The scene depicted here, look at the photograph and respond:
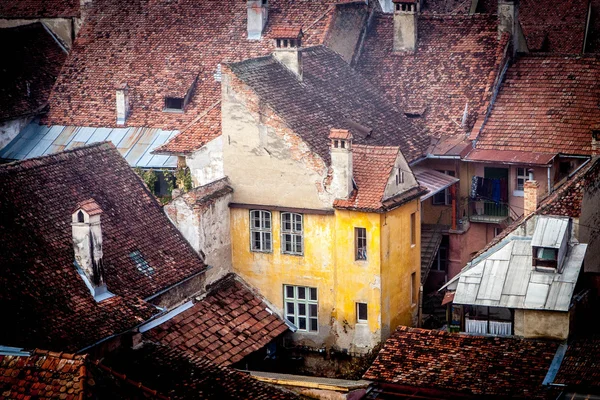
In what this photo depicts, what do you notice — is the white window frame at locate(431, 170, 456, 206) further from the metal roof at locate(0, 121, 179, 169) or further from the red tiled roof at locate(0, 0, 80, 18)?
the red tiled roof at locate(0, 0, 80, 18)

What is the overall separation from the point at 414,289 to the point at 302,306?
4091 mm

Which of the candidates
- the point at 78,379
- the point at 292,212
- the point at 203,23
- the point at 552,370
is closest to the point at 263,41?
the point at 203,23

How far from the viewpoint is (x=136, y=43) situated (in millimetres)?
54375

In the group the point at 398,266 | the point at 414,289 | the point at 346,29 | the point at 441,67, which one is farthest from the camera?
the point at 346,29

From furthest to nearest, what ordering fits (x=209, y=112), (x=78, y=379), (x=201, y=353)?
(x=209, y=112), (x=201, y=353), (x=78, y=379)

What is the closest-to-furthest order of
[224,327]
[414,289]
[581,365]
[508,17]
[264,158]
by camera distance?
[581,365], [224,327], [264,158], [414,289], [508,17]

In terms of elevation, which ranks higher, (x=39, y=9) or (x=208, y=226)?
(x=39, y=9)

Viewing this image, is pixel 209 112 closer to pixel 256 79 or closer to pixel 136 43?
pixel 256 79

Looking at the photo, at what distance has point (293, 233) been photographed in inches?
1650

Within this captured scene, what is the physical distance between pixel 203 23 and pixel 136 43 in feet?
10.4

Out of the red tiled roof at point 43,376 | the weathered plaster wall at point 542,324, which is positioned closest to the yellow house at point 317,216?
the weathered plaster wall at point 542,324

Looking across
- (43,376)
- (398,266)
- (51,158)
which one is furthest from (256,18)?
(43,376)

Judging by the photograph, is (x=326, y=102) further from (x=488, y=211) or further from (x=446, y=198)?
(x=488, y=211)

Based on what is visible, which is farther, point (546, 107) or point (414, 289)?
point (546, 107)
